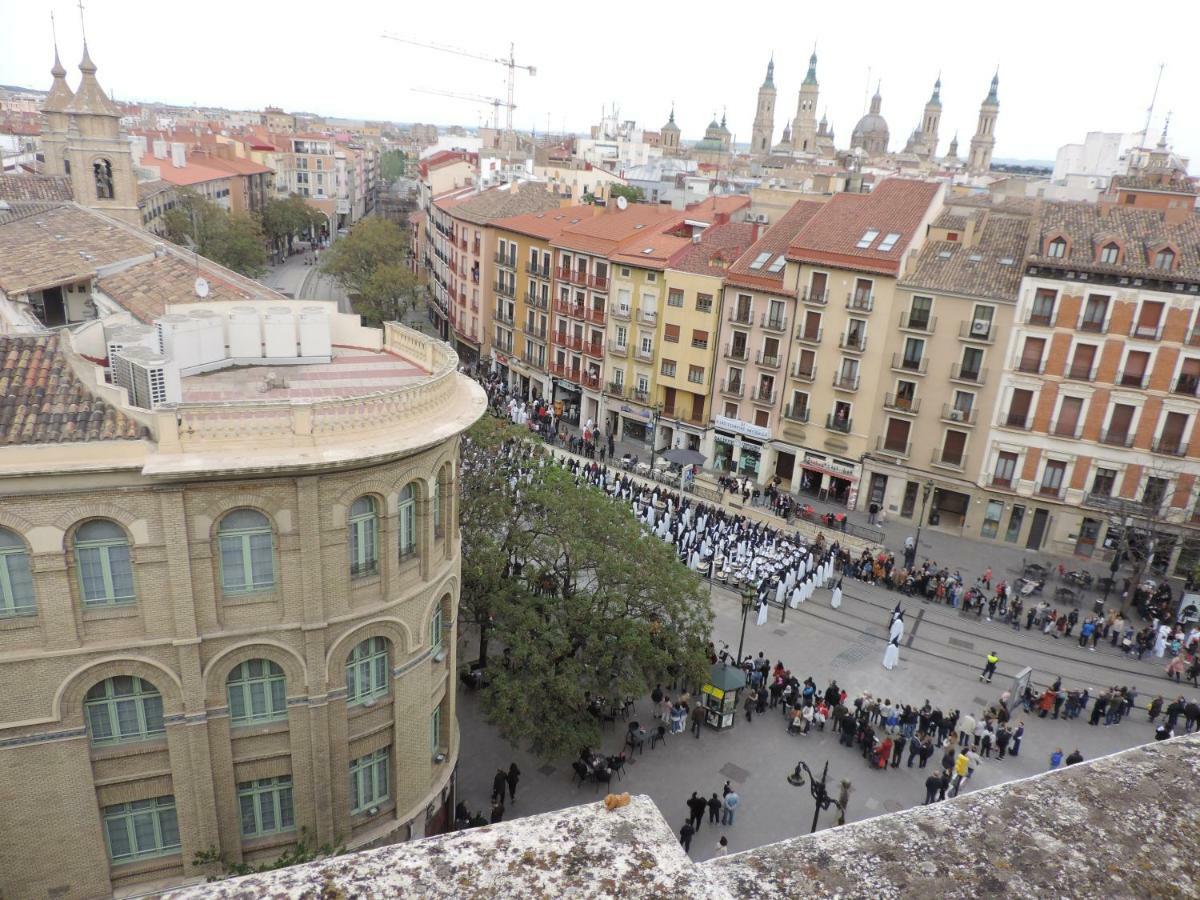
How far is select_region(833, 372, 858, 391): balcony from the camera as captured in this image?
46250mm

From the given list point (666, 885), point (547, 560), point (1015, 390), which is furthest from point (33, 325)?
point (1015, 390)

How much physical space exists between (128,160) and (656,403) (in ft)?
116

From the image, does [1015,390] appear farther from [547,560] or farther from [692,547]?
[547,560]

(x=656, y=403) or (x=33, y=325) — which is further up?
(x=33, y=325)

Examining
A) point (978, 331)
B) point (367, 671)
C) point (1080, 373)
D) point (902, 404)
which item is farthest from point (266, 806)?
point (1080, 373)

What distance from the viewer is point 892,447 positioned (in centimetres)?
4612

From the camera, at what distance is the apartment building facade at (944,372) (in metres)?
43.0

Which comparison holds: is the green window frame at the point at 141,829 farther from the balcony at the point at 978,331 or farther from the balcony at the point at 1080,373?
the balcony at the point at 1080,373

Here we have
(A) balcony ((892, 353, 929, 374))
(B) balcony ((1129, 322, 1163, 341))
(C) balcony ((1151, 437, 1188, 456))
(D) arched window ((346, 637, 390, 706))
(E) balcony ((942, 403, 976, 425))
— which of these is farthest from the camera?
(A) balcony ((892, 353, 929, 374))

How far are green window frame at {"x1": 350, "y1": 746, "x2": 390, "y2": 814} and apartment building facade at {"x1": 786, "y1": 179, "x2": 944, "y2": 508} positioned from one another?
34.2 meters

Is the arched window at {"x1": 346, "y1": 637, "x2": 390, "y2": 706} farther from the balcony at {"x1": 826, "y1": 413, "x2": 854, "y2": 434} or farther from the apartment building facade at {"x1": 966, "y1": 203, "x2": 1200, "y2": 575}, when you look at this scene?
the apartment building facade at {"x1": 966, "y1": 203, "x2": 1200, "y2": 575}

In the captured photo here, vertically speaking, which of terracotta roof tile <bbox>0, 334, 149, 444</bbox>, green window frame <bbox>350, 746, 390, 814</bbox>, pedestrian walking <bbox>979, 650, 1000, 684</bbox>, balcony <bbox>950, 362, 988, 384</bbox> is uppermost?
terracotta roof tile <bbox>0, 334, 149, 444</bbox>

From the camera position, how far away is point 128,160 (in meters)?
51.6

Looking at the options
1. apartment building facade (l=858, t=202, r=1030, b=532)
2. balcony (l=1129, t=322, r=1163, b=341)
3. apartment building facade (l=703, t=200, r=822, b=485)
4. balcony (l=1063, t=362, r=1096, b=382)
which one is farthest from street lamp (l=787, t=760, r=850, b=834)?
balcony (l=1129, t=322, r=1163, b=341)
